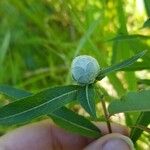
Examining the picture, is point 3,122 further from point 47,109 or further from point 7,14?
point 7,14

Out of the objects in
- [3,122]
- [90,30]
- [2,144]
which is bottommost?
[2,144]

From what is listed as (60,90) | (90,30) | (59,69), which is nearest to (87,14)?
(90,30)

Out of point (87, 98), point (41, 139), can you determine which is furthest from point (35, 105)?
point (41, 139)

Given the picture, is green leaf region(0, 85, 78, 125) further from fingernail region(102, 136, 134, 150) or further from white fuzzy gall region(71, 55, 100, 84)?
fingernail region(102, 136, 134, 150)

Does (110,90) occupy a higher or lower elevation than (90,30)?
lower

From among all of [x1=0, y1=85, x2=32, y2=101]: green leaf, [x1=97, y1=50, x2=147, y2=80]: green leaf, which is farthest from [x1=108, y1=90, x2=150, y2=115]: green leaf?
[x1=0, y1=85, x2=32, y2=101]: green leaf

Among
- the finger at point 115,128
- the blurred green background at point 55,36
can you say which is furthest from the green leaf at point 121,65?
the blurred green background at point 55,36
